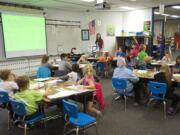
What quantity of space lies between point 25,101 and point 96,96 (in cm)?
139

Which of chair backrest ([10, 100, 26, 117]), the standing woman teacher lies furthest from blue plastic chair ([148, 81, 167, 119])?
the standing woman teacher

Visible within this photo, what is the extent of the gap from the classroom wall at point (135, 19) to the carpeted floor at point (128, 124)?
651 centimetres

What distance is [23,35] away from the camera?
7.52 meters

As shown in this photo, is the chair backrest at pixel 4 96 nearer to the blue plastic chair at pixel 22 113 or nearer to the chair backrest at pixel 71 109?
the blue plastic chair at pixel 22 113

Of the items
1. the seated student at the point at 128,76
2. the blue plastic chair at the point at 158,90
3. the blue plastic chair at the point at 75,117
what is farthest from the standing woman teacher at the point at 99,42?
the blue plastic chair at the point at 75,117

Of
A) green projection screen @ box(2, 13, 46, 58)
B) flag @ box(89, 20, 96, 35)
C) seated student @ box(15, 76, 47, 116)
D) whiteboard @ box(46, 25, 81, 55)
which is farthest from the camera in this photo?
flag @ box(89, 20, 96, 35)

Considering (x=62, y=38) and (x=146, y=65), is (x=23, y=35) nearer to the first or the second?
(x=62, y=38)

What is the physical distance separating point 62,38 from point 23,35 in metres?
2.11

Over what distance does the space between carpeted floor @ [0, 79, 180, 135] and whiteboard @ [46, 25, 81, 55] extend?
16.0 ft

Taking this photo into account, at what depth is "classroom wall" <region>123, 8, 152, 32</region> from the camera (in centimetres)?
961

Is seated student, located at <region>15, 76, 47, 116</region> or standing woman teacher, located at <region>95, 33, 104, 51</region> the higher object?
standing woman teacher, located at <region>95, 33, 104, 51</region>

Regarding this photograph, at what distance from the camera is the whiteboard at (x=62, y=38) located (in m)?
8.66

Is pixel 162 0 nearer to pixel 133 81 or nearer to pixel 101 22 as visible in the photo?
pixel 101 22

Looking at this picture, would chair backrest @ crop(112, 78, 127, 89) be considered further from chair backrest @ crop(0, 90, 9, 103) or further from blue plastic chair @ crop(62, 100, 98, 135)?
chair backrest @ crop(0, 90, 9, 103)
